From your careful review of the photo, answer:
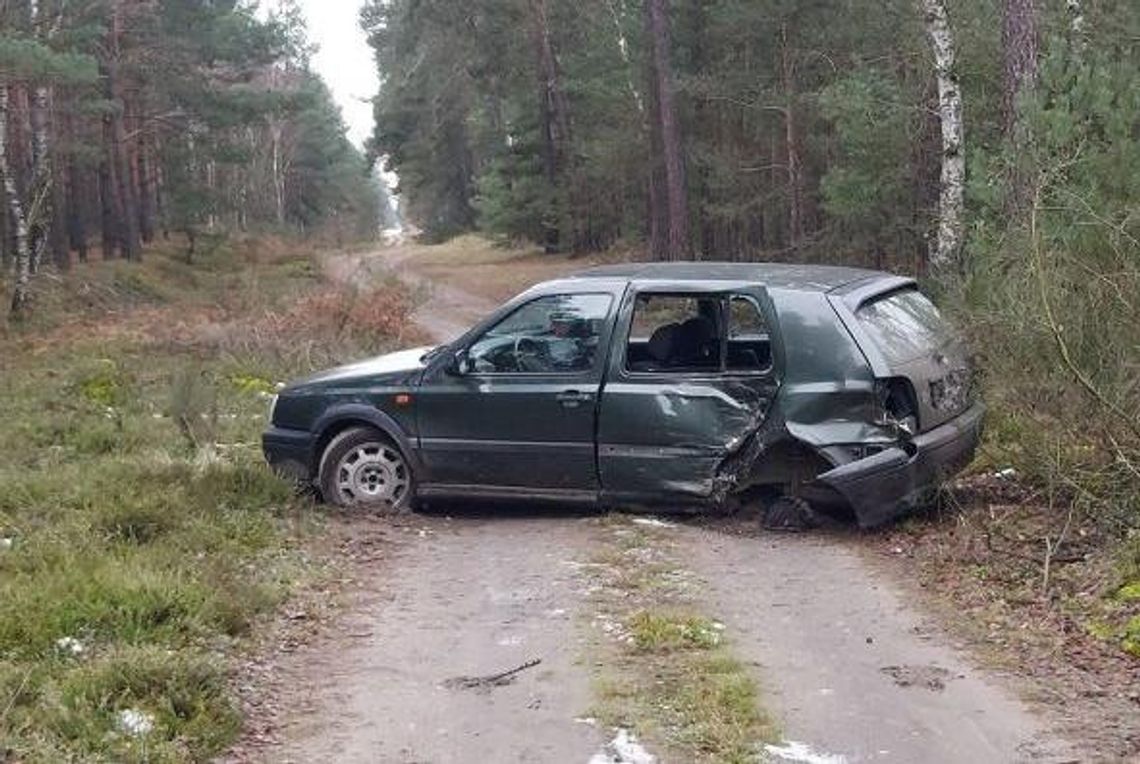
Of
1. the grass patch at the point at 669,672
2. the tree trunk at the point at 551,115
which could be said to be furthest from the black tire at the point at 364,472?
the tree trunk at the point at 551,115

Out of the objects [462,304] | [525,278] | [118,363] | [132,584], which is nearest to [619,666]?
[132,584]

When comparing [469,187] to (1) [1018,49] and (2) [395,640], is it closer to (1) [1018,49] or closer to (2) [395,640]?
(1) [1018,49]

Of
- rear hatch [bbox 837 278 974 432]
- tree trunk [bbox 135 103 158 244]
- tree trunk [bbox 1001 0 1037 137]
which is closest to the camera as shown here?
rear hatch [bbox 837 278 974 432]

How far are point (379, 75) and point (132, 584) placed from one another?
72.3 meters

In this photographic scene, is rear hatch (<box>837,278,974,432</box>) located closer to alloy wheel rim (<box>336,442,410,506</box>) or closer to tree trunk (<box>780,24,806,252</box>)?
alloy wheel rim (<box>336,442,410,506</box>)

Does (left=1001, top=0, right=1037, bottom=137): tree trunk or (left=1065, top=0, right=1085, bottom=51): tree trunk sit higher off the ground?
(left=1065, top=0, right=1085, bottom=51): tree trunk

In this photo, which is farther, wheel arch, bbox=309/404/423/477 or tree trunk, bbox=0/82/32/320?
tree trunk, bbox=0/82/32/320

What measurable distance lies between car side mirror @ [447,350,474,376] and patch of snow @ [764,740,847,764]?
184 inches

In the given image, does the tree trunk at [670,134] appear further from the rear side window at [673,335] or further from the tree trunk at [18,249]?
the rear side window at [673,335]

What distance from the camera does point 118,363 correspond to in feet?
62.6

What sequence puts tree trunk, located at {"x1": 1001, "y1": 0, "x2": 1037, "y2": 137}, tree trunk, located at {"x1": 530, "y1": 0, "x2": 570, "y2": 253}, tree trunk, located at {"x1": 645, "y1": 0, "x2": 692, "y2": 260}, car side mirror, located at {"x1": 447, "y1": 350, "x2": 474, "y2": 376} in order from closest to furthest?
1. car side mirror, located at {"x1": 447, "y1": 350, "x2": 474, "y2": 376}
2. tree trunk, located at {"x1": 1001, "y1": 0, "x2": 1037, "y2": 137}
3. tree trunk, located at {"x1": 645, "y1": 0, "x2": 692, "y2": 260}
4. tree trunk, located at {"x1": 530, "y1": 0, "x2": 570, "y2": 253}

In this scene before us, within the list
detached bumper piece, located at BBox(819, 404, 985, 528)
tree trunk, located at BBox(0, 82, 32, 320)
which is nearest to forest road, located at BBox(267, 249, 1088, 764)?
detached bumper piece, located at BBox(819, 404, 985, 528)

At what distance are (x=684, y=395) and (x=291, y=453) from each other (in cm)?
290

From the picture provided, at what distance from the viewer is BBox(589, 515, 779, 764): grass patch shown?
4.78 metres
